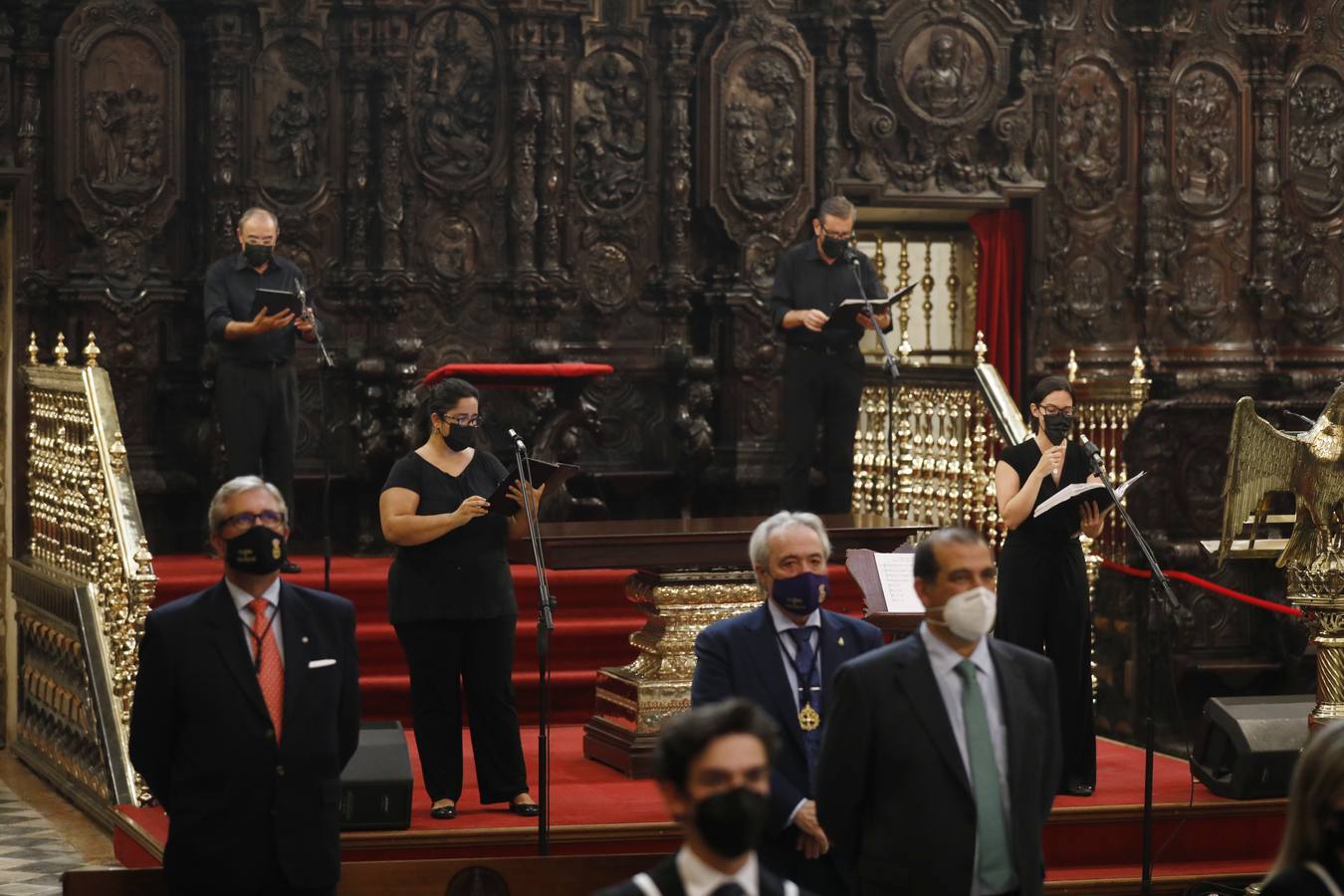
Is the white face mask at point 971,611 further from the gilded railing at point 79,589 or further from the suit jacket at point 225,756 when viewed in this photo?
the gilded railing at point 79,589

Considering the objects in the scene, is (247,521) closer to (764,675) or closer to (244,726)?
(244,726)

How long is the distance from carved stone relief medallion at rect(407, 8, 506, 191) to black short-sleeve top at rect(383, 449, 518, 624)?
5.29 m

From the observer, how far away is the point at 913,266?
582 inches

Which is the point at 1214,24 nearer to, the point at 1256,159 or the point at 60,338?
the point at 1256,159

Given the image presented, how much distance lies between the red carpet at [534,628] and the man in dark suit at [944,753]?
15.8ft

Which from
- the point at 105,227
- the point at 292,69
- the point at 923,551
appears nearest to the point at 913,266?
the point at 292,69

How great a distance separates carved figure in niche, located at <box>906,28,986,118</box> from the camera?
45.0ft

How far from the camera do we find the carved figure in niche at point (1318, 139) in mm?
14828

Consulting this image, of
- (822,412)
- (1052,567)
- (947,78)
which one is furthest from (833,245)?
(947,78)

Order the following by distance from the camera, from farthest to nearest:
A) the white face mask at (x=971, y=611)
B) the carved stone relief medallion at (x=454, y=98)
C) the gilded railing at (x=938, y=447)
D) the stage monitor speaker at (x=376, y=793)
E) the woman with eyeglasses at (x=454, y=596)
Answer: the carved stone relief medallion at (x=454, y=98)
the gilded railing at (x=938, y=447)
the woman with eyeglasses at (x=454, y=596)
the stage monitor speaker at (x=376, y=793)
the white face mask at (x=971, y=611)

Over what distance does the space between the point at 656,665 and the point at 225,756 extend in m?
3.58

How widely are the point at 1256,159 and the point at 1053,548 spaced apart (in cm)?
738

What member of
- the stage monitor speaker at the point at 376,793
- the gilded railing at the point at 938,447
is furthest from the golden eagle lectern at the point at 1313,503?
the stage monitor speaker at the point at 376,793

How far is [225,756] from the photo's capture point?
5.27 metres
